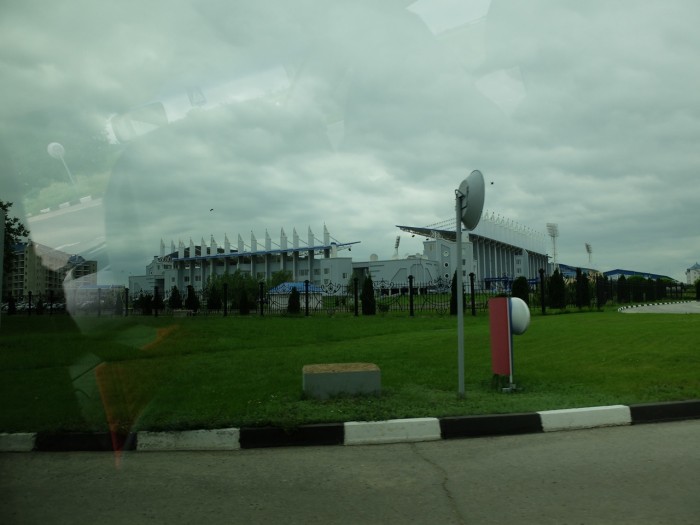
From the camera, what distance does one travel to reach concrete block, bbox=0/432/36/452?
18.0 ft

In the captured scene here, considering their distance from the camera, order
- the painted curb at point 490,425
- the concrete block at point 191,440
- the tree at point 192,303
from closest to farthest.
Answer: the concrete block at point 191,440 < the painted curb at point 490,425 < the tree at point 192,303

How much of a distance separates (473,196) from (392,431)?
300 cm

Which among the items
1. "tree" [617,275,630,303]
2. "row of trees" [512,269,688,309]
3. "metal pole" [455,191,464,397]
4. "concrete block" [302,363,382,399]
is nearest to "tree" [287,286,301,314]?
"row of trees" [512,269,688,309]

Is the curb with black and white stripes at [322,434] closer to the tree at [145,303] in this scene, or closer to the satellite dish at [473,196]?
the satellite dish at [473,196]

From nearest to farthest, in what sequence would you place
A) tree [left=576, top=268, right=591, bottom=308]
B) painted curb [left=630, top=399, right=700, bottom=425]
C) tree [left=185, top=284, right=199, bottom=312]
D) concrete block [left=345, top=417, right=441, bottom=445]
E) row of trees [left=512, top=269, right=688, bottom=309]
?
concrete block [left=345, top=417, right=441, bottom=445]
painted curb [left=630, top=399, right=700, bottom=425]
row of trees [left=512, top=269, right=688, bottom=309]
tree [left=576, top=268, right=591, bottom=308]
tree [left=185, top=284, right=199, bottom=312]

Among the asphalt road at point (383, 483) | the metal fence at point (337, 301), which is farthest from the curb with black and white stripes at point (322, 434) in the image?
the metal fence at point (337, 301)

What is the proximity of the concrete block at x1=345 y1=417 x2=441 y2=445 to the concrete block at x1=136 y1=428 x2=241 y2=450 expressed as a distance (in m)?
1.15

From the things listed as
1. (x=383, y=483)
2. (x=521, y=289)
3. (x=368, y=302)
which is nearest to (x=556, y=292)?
(x=521, y=289)

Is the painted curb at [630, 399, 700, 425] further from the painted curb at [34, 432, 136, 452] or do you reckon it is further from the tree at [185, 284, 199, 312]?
the tree at [185, 284, 199, 312]

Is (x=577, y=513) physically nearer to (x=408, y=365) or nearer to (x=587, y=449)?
(x=587, y=449)

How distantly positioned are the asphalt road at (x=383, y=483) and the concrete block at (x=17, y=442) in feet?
0.55

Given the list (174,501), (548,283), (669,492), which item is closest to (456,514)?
(669,492)

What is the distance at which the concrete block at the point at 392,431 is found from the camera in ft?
18.5

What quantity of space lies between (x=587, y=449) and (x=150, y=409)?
4.64 metres
